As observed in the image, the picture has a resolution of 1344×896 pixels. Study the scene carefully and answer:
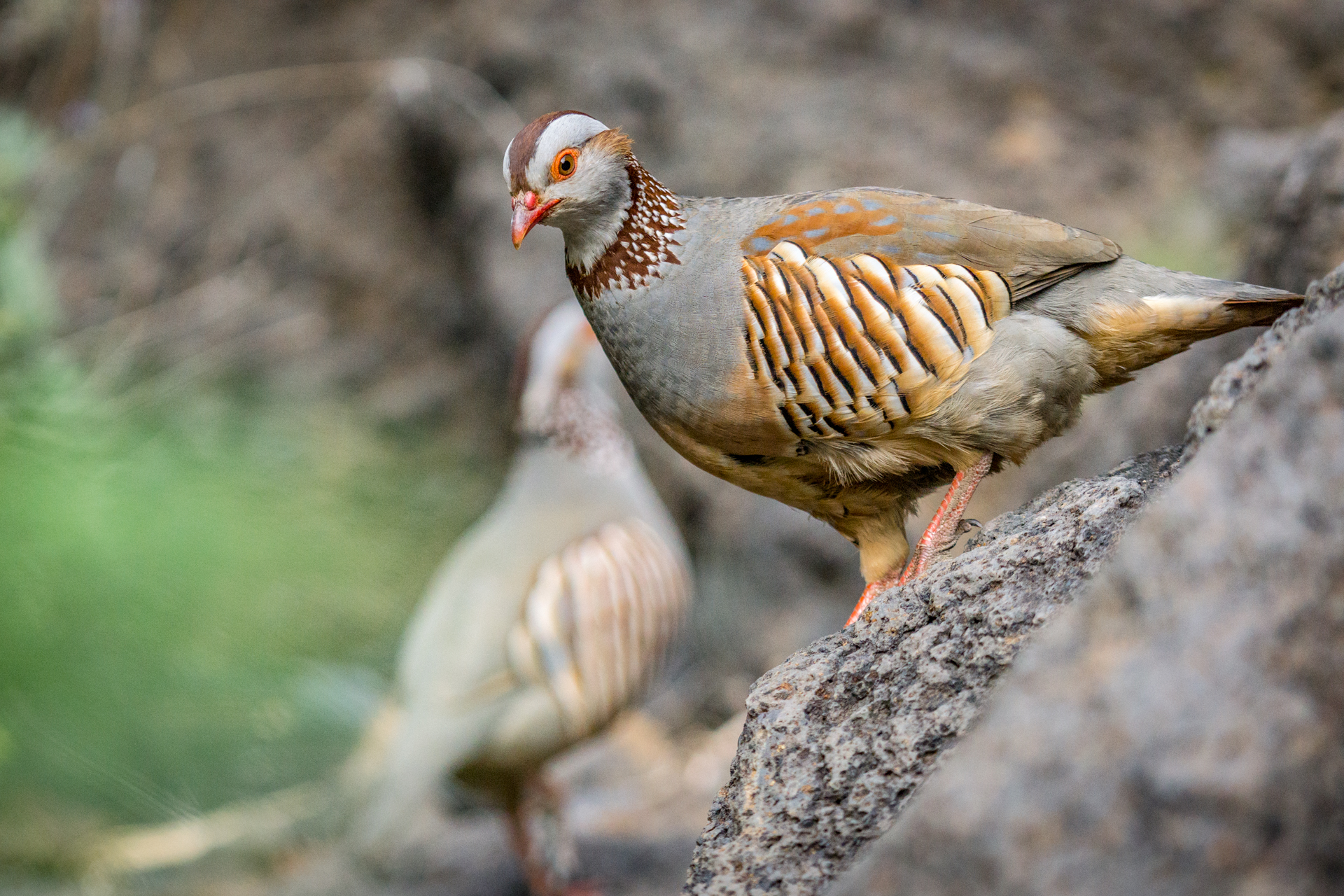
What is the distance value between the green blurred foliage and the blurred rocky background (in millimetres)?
18

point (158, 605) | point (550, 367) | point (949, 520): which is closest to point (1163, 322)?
point (949, 520)

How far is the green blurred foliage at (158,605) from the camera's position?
5102mm

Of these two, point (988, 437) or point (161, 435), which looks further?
Result: point (161, 435)

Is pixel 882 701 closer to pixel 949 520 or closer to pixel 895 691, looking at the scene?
pixel 895 691

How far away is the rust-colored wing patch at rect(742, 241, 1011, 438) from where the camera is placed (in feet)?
7.88

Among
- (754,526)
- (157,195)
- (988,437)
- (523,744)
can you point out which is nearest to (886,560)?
(988,437)

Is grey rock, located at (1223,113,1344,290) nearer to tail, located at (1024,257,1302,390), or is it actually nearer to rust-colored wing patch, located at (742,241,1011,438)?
tail, located at (1024,257,1302,390)

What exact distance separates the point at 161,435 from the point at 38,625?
1.59 m

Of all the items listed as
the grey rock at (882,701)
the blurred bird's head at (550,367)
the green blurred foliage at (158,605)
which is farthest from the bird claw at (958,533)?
the green blurred foliage at (158,605)

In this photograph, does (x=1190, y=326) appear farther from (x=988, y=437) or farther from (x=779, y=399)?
(x=779, y=399)

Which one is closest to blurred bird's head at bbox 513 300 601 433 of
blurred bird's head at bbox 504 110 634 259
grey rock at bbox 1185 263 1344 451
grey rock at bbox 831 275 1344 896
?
blurred bird's head at bbox 504 110 634 259

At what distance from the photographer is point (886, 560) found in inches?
110

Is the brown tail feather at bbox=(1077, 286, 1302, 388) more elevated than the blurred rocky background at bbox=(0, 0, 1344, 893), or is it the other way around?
the blurred rocky background at bbox=(0, 0, 1344, 893)

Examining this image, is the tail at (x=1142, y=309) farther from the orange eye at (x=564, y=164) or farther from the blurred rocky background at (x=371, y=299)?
the blurred rocky background at (x=371, y=299)
